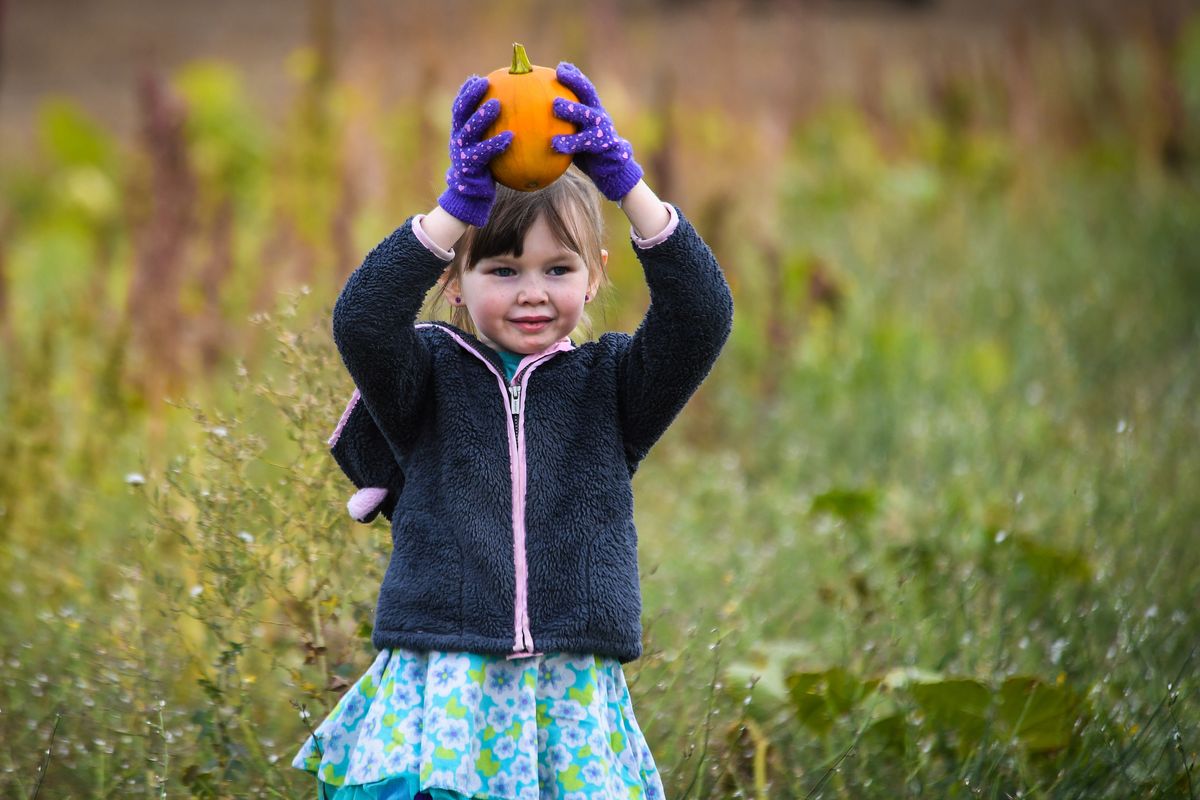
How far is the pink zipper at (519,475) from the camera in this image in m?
1.79

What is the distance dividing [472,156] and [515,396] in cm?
34

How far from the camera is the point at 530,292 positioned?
188 centimetres

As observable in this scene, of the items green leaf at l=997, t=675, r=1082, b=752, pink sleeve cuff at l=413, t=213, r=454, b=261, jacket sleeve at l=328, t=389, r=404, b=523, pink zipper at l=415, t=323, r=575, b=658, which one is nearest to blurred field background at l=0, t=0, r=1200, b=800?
green leaf at l=997, t=675, r=1082, b=752

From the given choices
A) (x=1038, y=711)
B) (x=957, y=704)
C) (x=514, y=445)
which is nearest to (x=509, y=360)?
(x=514, y=445)

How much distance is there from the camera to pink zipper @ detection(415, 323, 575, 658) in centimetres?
179

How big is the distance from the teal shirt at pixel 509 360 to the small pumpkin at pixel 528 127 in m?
0.26

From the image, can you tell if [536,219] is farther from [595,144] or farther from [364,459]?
[364,459]

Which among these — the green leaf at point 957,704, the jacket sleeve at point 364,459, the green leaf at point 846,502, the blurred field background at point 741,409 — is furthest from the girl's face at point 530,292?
the green leaf at point 846,502

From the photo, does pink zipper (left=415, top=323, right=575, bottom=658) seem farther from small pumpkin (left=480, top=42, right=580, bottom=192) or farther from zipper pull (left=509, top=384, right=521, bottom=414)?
small pumpkin (left=480, top=42, right=580, bottom=192)

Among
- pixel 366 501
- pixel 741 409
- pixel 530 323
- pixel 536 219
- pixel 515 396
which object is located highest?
pixel 741 409

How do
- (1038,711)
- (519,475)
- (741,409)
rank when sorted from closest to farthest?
(519,475) → (1038,711) → (741,409)

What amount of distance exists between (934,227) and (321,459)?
5055 mm

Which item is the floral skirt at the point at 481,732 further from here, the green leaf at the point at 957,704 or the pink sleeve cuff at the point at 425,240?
the green leaf at the point at 957,704

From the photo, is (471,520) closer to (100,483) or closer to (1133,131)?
(100,483)
